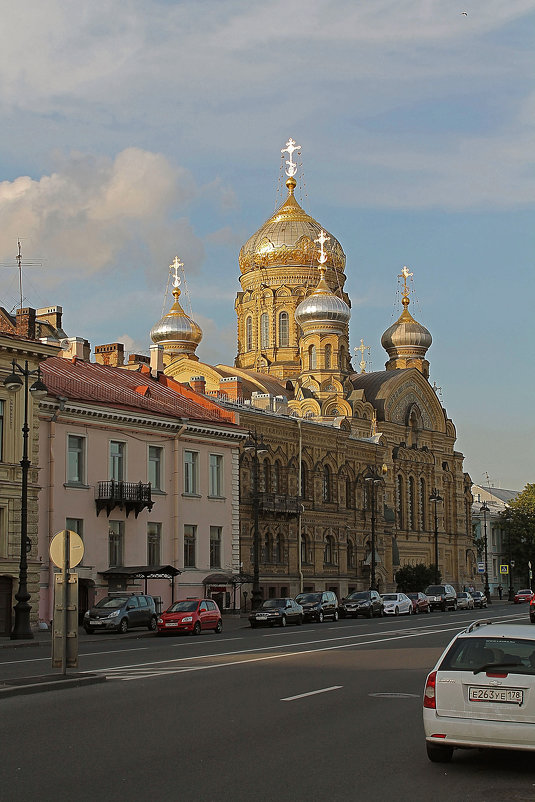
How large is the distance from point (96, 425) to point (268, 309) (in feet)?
146

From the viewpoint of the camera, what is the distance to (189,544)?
4897 cm

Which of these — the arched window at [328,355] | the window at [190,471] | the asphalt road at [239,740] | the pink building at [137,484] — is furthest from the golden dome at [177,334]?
the asphalt road at [239,740]

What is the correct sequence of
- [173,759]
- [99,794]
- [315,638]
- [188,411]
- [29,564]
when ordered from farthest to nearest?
[188,411] → [29,564] → [315,638] → [173,759] → [99,794]

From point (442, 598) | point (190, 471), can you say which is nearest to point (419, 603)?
point (442, 598)

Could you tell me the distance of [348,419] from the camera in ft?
241

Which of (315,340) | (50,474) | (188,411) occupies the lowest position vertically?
(50,474)

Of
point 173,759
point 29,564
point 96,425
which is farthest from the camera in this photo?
point 96,425

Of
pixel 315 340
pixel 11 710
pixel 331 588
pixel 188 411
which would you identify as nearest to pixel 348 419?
Result: pixel 315 340

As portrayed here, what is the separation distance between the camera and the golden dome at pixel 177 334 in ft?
278

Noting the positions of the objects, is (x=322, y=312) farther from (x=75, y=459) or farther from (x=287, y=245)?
(x=75, y=459)

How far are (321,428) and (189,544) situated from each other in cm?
1874

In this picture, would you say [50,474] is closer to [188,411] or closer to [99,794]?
[188,411]

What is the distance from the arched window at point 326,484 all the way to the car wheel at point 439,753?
55456 millimetres

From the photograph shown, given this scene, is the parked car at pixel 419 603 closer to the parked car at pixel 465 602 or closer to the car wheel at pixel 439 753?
the parked car at pixel 465 602
